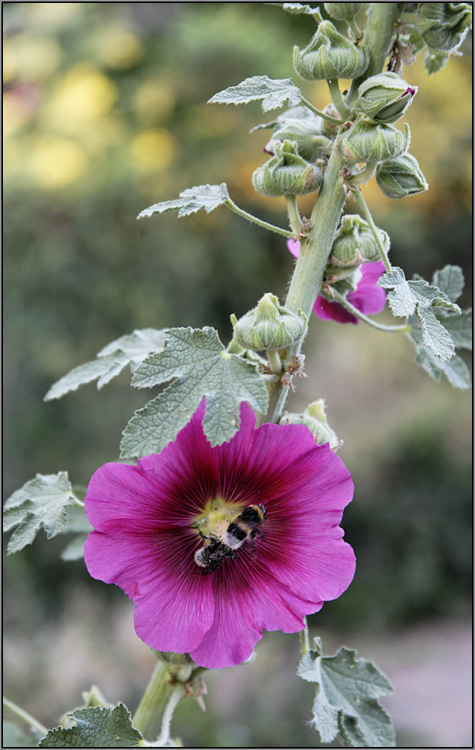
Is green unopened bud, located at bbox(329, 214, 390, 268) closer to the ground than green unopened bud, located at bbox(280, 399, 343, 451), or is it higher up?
higher up

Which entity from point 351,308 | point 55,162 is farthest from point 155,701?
point 55,162

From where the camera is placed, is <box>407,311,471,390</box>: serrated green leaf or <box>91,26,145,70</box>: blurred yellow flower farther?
<box>91,26,145,70</box>: blurred yellow flower

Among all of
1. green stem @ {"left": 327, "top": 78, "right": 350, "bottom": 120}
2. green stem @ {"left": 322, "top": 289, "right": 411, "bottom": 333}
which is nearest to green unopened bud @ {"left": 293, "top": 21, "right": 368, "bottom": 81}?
green stem @ {"left": 327, "top": 78, "right": 350, "bottom": 120}

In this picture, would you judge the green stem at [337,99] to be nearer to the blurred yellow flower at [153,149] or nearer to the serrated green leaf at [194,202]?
the serrated green leaf at [194,202]

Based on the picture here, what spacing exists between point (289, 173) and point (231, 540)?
39 cm

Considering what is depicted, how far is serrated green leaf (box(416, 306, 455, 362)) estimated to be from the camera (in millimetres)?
690

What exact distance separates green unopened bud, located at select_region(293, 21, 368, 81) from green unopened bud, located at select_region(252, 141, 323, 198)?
0.08 metres

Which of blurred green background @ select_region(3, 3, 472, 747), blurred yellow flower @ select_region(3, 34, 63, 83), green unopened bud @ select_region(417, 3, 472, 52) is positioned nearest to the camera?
green unopened bud @ select_region(417, 3, 472, 52)

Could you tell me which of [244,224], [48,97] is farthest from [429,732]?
[48,97]

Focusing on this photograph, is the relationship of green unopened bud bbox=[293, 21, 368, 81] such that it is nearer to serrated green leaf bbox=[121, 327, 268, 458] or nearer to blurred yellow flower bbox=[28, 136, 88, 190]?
serrated green leaf bbox=[121, 327, 268, 458]

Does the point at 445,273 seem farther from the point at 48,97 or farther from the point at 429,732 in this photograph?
the point at 48,97

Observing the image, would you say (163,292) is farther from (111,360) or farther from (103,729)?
(103,729)

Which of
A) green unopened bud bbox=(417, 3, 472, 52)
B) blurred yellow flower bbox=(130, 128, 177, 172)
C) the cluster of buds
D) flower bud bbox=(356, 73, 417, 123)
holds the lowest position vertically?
the cluster of buds

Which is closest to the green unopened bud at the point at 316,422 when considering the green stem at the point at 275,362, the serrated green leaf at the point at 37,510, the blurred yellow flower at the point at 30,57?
the green stem at the point at 275,362
